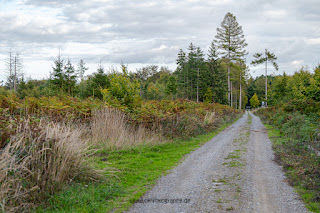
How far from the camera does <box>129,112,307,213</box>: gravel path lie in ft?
14.9

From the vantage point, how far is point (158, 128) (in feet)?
42.2

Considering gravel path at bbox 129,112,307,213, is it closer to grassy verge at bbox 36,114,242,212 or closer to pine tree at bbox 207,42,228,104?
grassy verge at bbox 36,114,242,212

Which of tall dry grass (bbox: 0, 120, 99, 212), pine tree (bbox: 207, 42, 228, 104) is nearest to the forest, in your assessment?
tall dry grass (bbox: 0, 120, 99, 212)

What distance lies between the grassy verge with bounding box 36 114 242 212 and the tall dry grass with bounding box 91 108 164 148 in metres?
0.50

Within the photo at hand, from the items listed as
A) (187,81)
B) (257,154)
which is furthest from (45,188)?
(187,81)

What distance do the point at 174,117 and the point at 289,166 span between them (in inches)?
285

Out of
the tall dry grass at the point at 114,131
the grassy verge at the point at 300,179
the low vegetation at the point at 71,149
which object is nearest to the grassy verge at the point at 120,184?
the low vegetation at the point at 71,149

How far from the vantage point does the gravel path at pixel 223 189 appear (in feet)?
14.9

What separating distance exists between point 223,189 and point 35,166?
3.77 meters

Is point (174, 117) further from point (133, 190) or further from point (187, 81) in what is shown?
point (187, 81)

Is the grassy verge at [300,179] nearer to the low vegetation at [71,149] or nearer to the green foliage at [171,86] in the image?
the low vegetation at [71,149]

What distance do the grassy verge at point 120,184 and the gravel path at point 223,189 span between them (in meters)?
0.34

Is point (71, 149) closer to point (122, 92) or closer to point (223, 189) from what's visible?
point (223, 189)

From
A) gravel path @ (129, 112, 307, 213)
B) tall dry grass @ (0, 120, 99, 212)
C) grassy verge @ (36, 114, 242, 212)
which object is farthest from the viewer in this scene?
gravel path @ (129, 112, 307, 213)
